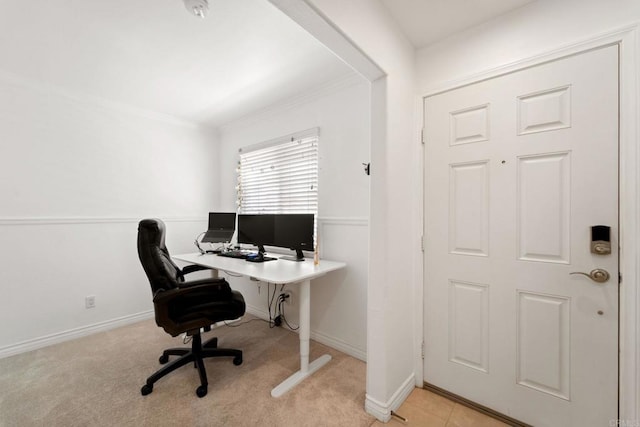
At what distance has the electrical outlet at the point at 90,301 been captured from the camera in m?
2.62

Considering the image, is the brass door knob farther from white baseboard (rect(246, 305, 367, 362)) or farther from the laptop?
the laptop

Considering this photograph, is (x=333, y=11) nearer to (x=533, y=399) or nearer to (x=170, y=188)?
(x=533, y=399)

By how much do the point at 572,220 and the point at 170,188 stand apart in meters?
3.83

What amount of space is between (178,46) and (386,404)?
2822 millimetres

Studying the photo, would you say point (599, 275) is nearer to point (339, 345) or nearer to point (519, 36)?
point (519, 36)

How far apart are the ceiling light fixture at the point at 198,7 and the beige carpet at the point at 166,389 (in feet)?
7.99

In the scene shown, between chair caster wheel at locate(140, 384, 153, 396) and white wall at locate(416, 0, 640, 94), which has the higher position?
white wall at locate(416, 0, 640, 94)

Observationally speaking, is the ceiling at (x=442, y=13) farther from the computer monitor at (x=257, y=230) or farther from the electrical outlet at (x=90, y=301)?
the electrical outlet at (x=90, y=301)

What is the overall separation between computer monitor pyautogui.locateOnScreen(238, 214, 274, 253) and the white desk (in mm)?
322

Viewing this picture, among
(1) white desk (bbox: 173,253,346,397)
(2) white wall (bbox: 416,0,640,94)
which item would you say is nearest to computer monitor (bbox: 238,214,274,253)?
(1) white desk (bbox: 173,253,346,397)

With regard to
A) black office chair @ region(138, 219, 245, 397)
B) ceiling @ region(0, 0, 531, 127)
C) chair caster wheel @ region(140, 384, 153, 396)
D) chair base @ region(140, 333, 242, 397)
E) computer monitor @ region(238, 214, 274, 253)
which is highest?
ceiling @ region(0, 0, 531, 127)

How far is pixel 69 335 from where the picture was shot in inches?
98.6

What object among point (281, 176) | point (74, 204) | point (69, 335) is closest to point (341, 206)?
point (281, 176)

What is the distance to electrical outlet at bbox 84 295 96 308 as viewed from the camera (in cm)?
262
